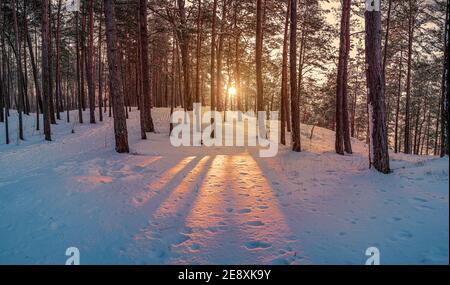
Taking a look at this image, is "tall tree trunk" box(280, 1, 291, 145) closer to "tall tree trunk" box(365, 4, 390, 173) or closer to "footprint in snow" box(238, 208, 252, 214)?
"tall tree trunk" box(365, 4, 390, 173)

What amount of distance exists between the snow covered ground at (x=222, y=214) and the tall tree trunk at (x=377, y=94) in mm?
544

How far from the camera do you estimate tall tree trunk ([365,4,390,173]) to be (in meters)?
7.31

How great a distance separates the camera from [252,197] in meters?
6.31

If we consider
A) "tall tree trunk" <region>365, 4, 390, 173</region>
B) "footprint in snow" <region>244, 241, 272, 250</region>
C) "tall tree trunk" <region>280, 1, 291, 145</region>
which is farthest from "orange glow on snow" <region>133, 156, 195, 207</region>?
"tall tree trunk" <region>280, 1, 291, 145</region>

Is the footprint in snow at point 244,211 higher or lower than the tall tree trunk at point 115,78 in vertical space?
lower

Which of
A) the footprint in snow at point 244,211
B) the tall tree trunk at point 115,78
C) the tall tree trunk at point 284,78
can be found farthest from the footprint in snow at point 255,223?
the tall tree trunk at point 284,78

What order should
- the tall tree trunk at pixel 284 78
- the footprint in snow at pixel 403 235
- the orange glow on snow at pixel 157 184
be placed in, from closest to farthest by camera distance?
the footprint in snow at pixel 403 235 < the orange glow on snow at pixel 157 184 < the tall tree trunk at pixel 284 78

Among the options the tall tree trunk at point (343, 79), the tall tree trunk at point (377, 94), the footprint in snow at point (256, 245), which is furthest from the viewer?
the tall tree trunk at point (343, 79)

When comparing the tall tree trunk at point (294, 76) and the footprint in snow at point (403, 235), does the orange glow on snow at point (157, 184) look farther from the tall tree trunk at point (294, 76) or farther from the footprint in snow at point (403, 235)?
the tall tree trunk at point (294, 76)

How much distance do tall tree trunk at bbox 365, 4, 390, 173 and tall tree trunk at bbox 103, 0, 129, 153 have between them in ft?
26.8

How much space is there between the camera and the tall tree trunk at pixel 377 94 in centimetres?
731

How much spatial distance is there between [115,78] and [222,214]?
737 centimetres
